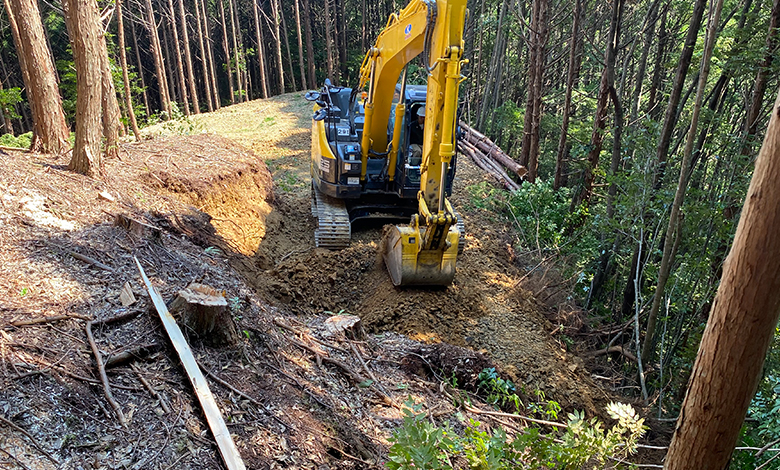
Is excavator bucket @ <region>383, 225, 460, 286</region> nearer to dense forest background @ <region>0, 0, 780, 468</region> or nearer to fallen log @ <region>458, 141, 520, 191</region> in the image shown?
dense forest background @ <region>0, 0, 780, 468</region>

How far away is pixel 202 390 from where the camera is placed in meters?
3.35

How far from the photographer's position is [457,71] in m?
5.88

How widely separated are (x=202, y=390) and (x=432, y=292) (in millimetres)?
4149

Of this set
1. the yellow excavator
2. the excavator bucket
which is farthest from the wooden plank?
the yellow excavator

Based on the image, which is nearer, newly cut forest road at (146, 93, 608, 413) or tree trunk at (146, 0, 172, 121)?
newly cut forest road at (146, 93, 608, 413)

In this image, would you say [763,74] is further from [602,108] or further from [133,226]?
[133,226]

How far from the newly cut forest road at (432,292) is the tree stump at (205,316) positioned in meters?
2.49

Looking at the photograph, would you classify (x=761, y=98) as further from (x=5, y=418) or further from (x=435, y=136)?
(x=5, y=418)

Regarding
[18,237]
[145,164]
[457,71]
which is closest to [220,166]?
[145,164]

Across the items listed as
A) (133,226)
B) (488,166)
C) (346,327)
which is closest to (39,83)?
(133,226)

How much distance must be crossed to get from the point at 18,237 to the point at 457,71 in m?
5.03

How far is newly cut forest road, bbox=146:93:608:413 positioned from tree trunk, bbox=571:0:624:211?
181cm

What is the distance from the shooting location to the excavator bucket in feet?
22.0

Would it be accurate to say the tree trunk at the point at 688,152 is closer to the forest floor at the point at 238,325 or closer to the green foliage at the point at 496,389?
the forest floor at the point at 238,325
